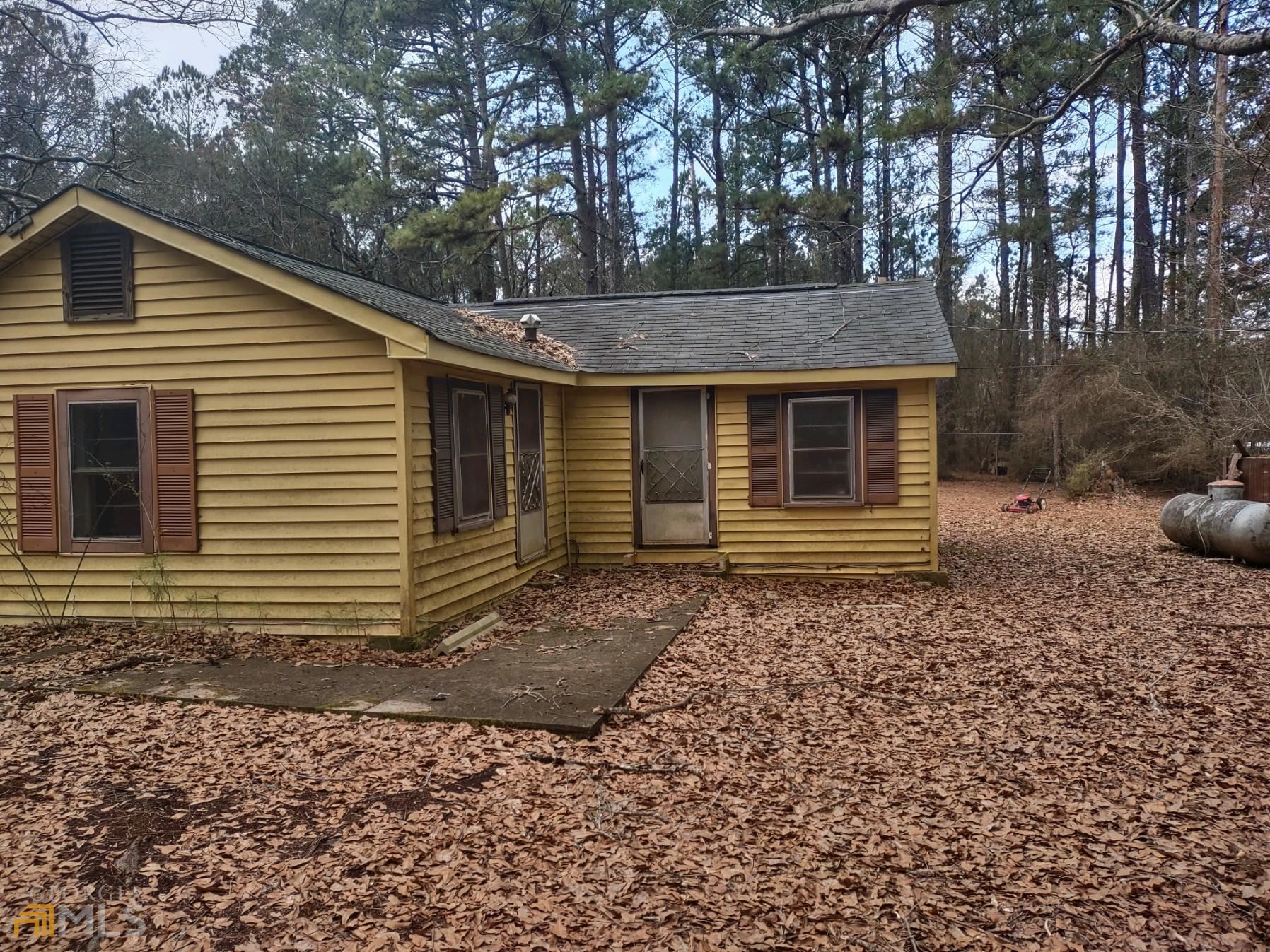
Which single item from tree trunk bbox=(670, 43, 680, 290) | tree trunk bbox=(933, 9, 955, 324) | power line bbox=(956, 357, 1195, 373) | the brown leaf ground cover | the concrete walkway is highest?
tree trunk bbox=(670, 43, 680, 290)

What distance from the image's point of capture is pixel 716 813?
3.71 meters

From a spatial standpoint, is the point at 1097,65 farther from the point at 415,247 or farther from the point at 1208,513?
the point at 415,247

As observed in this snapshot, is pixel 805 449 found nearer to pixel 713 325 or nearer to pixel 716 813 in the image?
pixel 713 325

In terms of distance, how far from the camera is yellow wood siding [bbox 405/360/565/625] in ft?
21.6

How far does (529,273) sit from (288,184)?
7.36 metres

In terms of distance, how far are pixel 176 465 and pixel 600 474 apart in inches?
180

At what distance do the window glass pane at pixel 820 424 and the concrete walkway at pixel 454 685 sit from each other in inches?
149

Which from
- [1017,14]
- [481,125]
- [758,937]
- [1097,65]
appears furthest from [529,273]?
[758,937]

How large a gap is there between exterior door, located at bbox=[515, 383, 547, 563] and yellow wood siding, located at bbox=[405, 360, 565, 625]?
0.35ft

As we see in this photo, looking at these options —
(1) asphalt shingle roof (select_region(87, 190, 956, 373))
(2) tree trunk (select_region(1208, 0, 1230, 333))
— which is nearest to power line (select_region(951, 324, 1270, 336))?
(2) tree trunk (select_region(1208, 0, 1230, 333))

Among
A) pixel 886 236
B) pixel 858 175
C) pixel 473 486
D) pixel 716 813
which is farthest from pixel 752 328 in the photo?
pixel 886 236

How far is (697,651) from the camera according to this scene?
6355 millimetres

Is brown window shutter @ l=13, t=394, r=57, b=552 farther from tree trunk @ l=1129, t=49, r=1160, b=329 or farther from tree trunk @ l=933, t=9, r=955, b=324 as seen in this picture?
tree trunk @ l=1129, t=49, r=1160, b=329

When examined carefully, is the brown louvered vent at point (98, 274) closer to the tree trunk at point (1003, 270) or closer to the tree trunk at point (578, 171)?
the tree trunk at point (578, 171)
